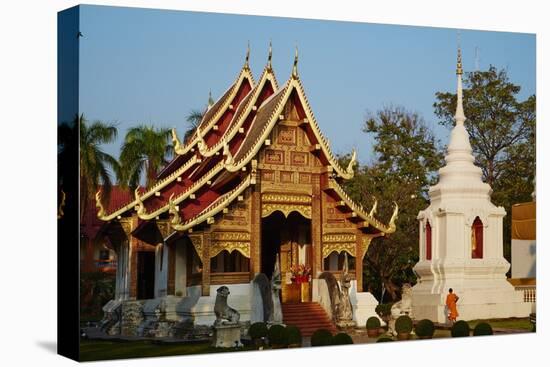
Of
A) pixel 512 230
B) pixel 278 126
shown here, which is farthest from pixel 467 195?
pixel 278 126

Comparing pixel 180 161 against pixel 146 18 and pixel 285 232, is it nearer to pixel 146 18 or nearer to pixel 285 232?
pixel 285 232

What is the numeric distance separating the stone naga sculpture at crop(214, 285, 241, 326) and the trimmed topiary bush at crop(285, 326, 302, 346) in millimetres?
765

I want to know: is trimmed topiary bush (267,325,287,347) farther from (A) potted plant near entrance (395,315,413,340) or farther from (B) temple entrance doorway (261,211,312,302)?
(A) potted plant near entrance (395,315,413,340)

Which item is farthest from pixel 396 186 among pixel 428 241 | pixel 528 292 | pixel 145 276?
pixel 145 276

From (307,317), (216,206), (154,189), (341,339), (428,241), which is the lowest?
(341,339)

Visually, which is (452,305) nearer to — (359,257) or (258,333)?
(359,257)

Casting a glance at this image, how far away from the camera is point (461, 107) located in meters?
17.5

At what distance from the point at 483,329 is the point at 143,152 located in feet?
20.4

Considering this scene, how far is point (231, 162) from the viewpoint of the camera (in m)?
15.4

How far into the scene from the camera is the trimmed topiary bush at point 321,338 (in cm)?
1548

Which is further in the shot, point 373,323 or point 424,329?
point 424,329

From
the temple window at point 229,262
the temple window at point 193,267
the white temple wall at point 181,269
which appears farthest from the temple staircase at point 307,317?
the white temple wall at point 181,269

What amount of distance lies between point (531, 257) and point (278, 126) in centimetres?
495

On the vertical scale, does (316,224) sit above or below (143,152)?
below
